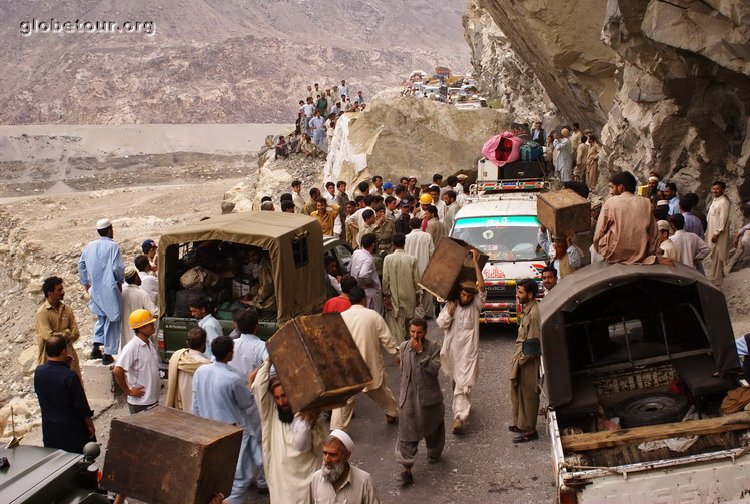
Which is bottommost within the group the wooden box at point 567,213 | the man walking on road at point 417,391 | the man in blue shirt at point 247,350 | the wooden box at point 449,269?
the man walking on road at point 417,391

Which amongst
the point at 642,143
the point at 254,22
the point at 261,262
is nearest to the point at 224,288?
the point at 261,262

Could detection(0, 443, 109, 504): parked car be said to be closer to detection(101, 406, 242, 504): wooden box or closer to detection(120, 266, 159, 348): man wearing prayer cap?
detection(101, 406, 242, 504): wooden box

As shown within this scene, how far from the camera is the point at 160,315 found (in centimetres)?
1048

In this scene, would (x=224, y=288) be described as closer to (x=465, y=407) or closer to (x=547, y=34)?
(x=465, y=407)

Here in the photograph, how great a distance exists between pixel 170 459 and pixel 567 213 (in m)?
5.60

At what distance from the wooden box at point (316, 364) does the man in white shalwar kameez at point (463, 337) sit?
8.90 feet

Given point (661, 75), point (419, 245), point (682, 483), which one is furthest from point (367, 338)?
point (661, 75)

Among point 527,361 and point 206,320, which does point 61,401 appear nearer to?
point 206,320

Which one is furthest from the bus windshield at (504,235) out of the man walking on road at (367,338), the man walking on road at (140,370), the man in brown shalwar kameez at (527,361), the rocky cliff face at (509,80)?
the rocky cliff face at (509,80)

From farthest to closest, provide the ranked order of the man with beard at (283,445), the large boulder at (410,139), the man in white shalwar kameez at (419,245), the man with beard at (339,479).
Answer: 1. the large boulder at (410,139)
2. the man in white shalwar kameez at (419,245)
3. the man with beard at (283,445)
4. the man with beard at (339,479)

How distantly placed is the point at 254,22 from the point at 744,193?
342 feet

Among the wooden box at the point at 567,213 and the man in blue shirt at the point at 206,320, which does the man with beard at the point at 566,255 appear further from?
the man in blue shirt at the point at 206,320

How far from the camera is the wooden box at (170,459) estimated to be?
19.2 feet

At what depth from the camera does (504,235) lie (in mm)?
13430
